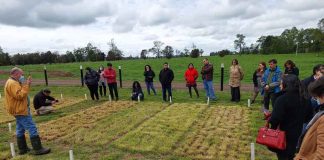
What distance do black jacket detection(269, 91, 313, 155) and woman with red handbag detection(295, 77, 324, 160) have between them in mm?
1653

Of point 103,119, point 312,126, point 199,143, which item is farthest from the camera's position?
point 103,119

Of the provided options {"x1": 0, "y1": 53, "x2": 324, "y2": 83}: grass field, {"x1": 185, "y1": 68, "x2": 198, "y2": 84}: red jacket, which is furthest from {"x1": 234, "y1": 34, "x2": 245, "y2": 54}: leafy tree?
{"x1": 185, "y1": 68, "x2": 198, "y2": 84}: red jacket

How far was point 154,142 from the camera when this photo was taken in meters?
8.39

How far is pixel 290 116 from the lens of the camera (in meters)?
4.95

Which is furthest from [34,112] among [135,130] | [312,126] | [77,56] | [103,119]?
[77,56]

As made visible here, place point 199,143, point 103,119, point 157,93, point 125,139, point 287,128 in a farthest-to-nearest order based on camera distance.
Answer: point 157,93 → point 103,119 → point 125,139 → point 199,143 → point 287,128

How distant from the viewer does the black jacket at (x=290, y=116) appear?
4859mm

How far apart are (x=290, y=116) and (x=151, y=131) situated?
5146mm

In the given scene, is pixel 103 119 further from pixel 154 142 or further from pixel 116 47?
pixel 116 47

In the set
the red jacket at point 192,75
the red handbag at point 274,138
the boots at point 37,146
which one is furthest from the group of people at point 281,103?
the red jacket at point 192,75

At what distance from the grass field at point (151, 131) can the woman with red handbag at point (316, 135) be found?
400 centimetres

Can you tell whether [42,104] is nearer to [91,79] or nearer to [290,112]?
[91,79]

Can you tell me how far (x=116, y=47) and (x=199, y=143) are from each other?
88352 mm

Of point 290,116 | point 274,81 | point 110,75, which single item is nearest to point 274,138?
point 290,116
